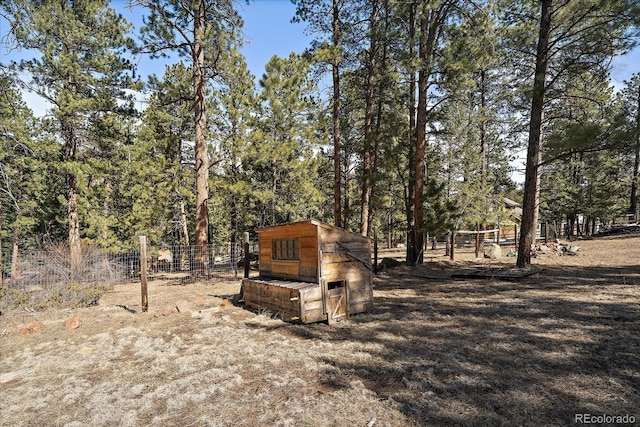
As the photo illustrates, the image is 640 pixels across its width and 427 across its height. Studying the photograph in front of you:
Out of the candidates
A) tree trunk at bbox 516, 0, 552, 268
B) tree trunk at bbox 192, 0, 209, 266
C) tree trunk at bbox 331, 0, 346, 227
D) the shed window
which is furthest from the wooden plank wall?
tree trunk at bbox 192, 0, 209, 266

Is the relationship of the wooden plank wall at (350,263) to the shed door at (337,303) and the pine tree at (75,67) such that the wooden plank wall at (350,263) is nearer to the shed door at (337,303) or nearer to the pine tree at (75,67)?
the shed door at (337,303)

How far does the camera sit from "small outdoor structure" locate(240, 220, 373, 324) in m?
6.84

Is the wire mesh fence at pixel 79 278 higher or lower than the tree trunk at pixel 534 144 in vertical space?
lower

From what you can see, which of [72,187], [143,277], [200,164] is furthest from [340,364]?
[72,187]

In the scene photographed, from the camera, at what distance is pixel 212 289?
11.1 meters

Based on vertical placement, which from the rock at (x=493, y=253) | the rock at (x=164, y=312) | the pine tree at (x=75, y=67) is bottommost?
the rock at (x=164, y=312)

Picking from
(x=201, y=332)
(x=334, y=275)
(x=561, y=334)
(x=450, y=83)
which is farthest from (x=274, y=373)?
(x=450, y=83)

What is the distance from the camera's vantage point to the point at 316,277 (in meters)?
7.05

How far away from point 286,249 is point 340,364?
12.9 ft

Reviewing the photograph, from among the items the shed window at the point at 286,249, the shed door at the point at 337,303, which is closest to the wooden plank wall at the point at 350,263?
the shed door at the point at 337,303

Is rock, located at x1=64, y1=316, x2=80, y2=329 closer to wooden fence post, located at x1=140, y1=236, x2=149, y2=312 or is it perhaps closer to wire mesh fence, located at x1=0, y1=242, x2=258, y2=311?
wooden fence post, located at x1=140, y1=236, x2=149, y2=312

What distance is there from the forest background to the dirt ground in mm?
5033

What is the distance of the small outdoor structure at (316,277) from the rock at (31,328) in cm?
438

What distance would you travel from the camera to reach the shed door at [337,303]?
6.92 metres
